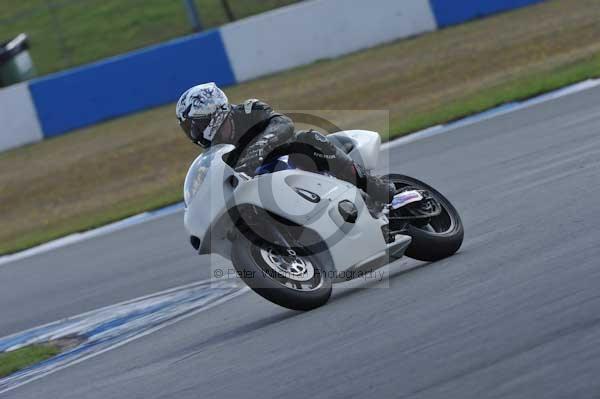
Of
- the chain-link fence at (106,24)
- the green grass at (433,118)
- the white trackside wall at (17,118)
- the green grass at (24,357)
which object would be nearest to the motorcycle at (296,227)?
the green grass at (24,357)

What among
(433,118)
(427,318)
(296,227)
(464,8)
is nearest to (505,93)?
(433,118)

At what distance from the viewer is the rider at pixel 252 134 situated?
258 inches

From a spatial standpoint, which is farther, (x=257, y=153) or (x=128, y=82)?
(x=128, y=82)

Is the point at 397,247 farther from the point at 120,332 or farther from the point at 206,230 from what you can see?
the point at 120,332

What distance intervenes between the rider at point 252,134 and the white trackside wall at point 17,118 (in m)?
14.2

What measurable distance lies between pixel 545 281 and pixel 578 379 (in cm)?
157

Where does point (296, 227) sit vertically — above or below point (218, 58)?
above

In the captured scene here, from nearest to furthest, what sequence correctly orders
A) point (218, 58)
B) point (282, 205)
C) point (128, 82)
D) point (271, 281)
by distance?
point (271, 281) < point (282, 205) < point (218, 58) < point (128, 82)

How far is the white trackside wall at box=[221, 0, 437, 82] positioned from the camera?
20.3 m

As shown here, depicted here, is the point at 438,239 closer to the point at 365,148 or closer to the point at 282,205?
the point at 365,148

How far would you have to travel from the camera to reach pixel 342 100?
17.9m

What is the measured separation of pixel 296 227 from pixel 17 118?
1480cm

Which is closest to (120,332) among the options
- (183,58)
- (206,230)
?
(206,230)

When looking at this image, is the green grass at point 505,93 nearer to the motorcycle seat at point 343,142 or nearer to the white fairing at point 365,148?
the white fairing at point 365,148
